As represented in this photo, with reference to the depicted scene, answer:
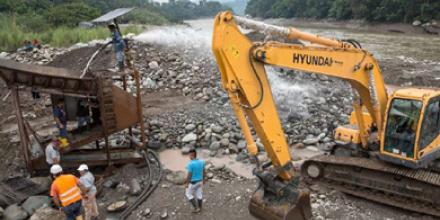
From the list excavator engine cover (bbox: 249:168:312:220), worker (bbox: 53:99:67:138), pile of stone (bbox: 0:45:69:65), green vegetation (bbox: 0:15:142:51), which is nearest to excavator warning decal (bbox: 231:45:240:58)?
excavator engine cover (bbox: 249:168:312:220)

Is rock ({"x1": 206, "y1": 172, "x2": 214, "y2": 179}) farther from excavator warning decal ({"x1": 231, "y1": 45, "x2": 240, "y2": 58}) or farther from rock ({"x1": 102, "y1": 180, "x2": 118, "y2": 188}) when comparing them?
excavator warning decal ({"x1": 231, "y1": 45, "x2": 240, "y2": 58})

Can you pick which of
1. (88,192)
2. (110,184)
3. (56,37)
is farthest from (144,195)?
(56,37)

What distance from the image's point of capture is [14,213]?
7.22 metres

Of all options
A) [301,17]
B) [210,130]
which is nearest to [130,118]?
[210,130]

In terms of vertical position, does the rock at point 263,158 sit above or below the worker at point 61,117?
below

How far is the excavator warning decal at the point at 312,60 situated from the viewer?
20.7 feet

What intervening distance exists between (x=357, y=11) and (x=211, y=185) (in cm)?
4953

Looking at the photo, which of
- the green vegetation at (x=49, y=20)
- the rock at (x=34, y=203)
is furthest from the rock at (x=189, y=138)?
the green vegetation at (x=49, y=20)

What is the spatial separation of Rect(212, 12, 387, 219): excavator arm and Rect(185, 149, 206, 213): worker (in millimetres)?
1268

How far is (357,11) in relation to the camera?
52.3m

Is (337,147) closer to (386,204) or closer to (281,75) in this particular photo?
(386,204)

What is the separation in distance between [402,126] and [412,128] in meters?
0.17

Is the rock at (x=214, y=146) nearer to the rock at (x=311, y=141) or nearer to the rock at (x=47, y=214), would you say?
the rock at (x=311, y=141)

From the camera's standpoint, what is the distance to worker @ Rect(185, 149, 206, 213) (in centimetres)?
708
